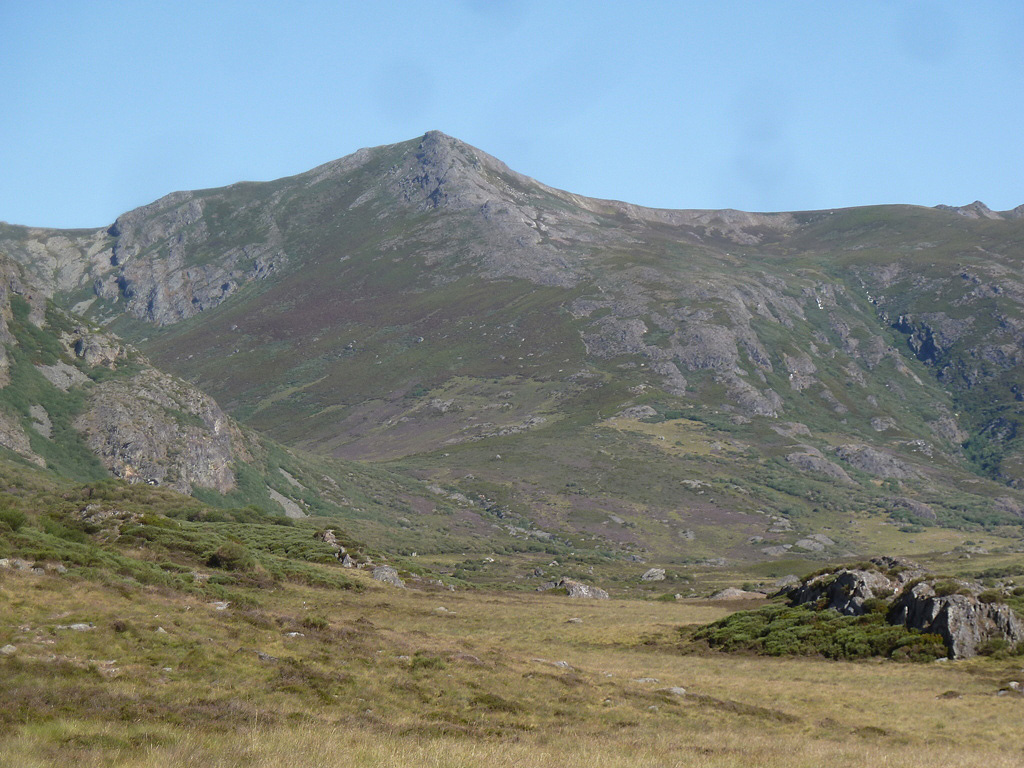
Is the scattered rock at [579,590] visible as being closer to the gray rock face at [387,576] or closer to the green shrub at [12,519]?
the gray rock face at [387,576]

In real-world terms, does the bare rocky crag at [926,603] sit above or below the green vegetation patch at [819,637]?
above

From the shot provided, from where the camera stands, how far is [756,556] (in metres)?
140

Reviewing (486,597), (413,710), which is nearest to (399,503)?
(486,597)

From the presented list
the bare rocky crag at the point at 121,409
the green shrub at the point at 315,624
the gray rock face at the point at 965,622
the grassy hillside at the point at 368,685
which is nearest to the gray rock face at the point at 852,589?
the gray rock face at the point at 965,622

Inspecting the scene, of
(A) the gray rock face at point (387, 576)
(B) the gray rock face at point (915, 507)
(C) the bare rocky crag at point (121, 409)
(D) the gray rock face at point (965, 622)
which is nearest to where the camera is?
(D) the gray rock face at point (965, 622)

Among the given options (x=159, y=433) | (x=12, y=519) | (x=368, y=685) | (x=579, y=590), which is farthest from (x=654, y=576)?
(x=368, y=685)

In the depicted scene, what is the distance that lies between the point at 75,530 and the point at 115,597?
56.7 feet

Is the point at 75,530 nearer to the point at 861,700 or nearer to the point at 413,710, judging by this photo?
the point at 413,710

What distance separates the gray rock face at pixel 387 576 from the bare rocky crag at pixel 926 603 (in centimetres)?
2605

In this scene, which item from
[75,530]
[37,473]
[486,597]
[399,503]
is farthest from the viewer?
[399,503]

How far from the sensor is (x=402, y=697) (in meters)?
22.2

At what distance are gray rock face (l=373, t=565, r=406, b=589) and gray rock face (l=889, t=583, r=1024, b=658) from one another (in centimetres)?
3082

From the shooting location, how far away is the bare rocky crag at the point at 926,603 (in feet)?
124

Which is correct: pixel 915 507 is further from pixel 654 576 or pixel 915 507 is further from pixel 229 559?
pixel 229 559
